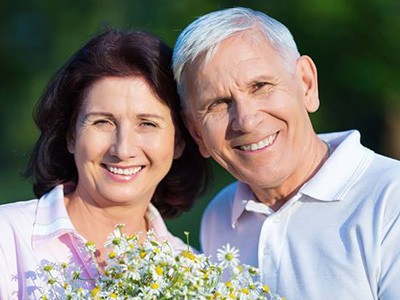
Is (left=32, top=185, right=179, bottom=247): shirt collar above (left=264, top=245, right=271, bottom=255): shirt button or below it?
above

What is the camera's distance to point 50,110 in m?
4.57

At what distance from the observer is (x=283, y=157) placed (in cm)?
434

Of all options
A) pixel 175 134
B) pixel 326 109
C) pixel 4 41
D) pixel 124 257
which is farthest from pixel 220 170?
pixel 124 257

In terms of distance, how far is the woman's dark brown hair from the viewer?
4371 mm

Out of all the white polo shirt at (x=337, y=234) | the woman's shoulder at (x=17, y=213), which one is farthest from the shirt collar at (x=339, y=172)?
the woman's shoulder at (x=17, y=213)

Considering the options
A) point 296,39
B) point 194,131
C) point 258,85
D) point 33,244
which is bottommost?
point 296,39

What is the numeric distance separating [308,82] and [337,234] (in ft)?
2.40

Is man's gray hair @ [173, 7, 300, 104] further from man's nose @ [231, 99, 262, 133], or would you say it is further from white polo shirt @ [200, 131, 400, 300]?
white polo shirt @ [200, 131, 400, 300]

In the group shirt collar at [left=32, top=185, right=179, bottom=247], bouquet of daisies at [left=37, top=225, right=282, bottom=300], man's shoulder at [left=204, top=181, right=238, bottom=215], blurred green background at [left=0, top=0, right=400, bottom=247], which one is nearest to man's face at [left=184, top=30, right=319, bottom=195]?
man's shoulder at [left=204, top=181, right=238, bottom=215]

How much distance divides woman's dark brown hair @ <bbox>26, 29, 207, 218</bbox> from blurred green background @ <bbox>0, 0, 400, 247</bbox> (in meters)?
6.63

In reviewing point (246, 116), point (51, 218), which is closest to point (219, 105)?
point (246, 116)

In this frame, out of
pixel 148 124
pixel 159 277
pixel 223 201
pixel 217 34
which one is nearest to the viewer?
pixel 159 277

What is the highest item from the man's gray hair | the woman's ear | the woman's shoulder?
the man's gray hair

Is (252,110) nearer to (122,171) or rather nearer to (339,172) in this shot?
(339,172)
